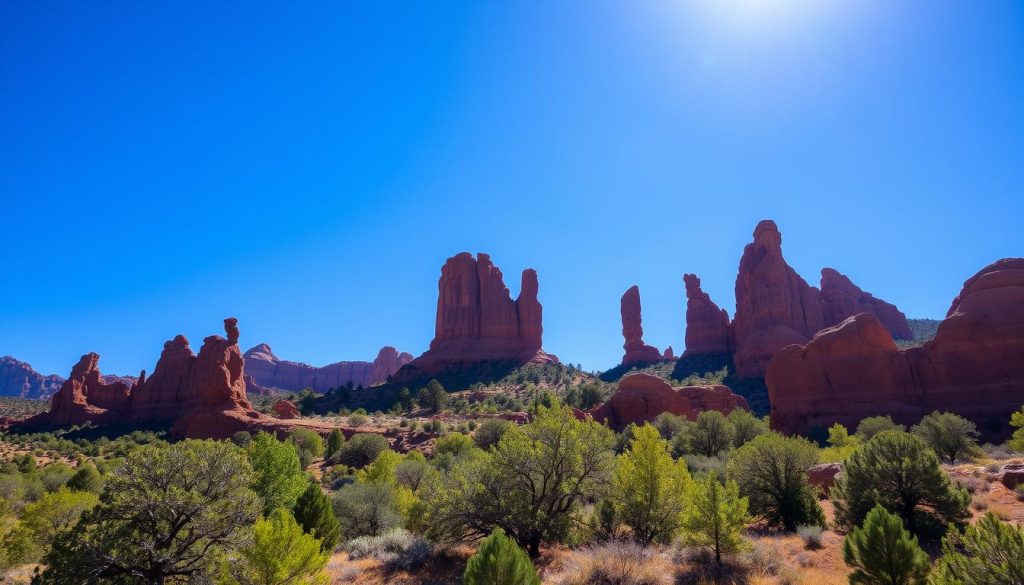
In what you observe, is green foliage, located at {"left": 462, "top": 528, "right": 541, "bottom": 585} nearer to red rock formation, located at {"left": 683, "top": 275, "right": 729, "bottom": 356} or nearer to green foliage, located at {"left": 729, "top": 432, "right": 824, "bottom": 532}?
green foliage, located at {"left": 729, "top": 432, "right": 824, "bottom": 532}

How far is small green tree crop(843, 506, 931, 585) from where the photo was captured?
32.0 ft

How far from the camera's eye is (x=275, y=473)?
65.9 feet

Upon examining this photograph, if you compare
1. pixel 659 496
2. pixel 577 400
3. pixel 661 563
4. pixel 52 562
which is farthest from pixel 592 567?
pixel 577 400

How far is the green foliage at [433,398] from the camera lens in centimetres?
5831

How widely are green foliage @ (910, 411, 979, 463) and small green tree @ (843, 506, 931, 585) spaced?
24.5 metres

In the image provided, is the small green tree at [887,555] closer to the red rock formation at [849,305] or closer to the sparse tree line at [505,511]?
the sparse tree line at [505,511]

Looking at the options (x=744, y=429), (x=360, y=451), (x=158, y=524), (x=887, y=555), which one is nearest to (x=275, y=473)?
(x=158, y=524)

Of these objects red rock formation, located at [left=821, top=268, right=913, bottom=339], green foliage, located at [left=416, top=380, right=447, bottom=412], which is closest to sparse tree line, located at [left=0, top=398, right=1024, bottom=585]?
green foliage, located at [left=416, top=380, right=447, bottom=412]

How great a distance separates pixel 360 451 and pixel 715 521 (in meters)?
32.1

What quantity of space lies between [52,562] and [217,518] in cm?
297

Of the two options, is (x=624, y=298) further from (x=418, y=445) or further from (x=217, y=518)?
(x=217, y=518)

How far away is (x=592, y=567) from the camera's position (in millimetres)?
12500

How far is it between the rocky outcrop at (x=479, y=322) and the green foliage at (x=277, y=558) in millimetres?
70616

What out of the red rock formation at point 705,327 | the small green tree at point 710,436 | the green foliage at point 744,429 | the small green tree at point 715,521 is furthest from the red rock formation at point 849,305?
the small green tree at point 715,521
